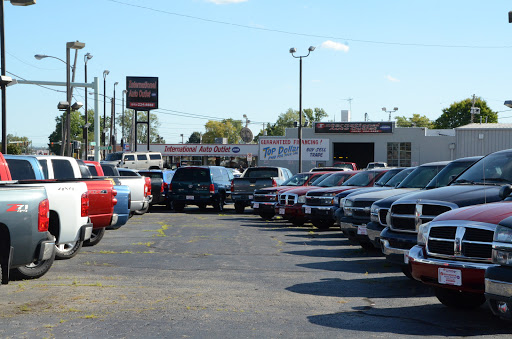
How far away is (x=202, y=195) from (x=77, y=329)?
20757mm

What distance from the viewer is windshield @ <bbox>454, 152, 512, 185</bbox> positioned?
10.0 meters

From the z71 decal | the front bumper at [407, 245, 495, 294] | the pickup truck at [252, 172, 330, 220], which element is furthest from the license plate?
the pickup truck at [252, 172, 330, 220]

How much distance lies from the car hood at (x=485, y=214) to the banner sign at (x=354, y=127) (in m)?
64.8

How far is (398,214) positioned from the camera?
34.1ft

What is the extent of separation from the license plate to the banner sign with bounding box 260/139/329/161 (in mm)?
58281

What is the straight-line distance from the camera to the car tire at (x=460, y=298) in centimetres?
838

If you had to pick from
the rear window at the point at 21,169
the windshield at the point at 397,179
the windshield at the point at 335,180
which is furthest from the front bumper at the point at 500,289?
the windshield at the point at 335,180

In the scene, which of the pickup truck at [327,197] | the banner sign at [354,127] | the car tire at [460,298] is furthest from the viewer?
the banner sign at [354,127]

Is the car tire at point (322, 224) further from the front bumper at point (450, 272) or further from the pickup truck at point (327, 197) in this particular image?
the front bumper at point (450, 272)

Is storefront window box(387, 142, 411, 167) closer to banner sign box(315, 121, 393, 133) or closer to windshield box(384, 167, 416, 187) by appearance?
banner sign box(315, 121, 393, 133)

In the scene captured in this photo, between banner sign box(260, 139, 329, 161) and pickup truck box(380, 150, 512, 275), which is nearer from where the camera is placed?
pickup truck box(380, 150, 512, 275)

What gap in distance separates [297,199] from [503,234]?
14.0m

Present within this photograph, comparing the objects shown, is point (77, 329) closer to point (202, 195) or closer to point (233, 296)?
point (233, 296)

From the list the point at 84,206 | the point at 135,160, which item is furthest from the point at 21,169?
the point at 135,160
